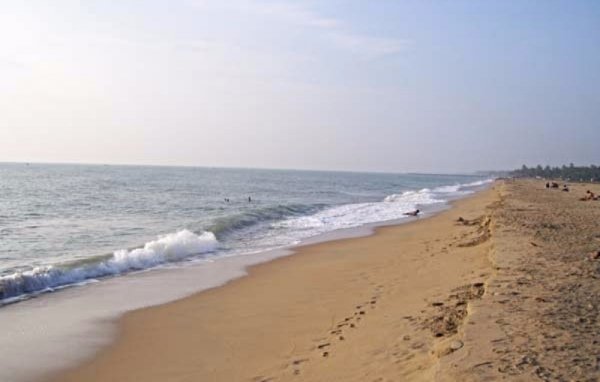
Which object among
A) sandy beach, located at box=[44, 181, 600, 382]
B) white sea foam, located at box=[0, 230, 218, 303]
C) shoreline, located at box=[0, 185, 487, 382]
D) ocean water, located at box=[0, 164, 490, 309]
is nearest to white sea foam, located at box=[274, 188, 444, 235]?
ocean water, located at box=[0, 164, 490, 309]

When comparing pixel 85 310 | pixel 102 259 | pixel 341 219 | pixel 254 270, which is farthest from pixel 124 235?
pixel 341 219

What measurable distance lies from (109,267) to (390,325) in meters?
9.37

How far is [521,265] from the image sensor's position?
10.1 m

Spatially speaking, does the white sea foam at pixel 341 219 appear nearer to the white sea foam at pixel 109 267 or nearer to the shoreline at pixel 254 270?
the shoreline at pixel 254 270

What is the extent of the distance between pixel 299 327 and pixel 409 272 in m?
4.65

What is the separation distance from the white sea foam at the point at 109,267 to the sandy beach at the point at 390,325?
3583 mm

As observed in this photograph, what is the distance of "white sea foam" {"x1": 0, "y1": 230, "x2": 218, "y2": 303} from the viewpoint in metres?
11.7

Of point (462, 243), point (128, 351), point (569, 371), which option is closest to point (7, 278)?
point (128, 351)

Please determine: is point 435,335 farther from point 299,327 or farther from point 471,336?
point 299,327

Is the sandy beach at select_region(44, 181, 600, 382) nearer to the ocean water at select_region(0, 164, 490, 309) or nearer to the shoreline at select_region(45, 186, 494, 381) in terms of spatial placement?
the shoreline at select_region(45, 186, 494, 381)

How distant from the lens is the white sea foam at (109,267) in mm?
11734

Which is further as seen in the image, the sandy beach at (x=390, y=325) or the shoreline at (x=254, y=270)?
the shoreline at (x=254, y=270)

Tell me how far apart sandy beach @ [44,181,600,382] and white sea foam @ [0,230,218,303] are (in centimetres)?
358

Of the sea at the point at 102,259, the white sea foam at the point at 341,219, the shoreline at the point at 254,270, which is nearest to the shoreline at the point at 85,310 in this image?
the sea at the point at 102,259
